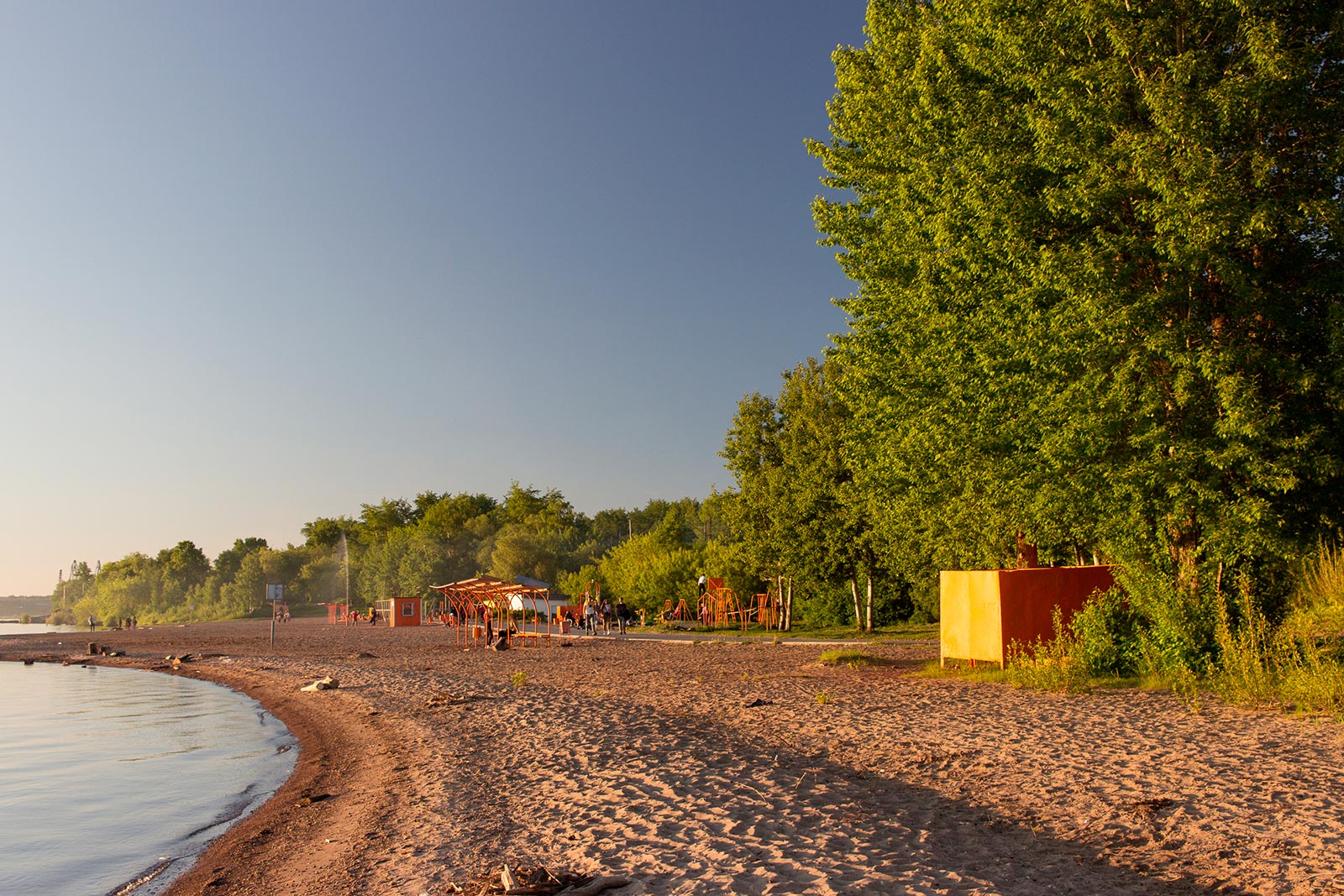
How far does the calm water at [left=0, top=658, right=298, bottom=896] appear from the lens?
927 centimetres

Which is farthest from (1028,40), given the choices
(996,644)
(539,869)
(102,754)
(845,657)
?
(102,754)

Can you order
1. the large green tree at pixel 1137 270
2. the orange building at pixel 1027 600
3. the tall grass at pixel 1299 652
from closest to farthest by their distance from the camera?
the tall grass at pixel 1299 652 < the large green tree at pixel 1137 270 < the orange building at pixel 1027 600

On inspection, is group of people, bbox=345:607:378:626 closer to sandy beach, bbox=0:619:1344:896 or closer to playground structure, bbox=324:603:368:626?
playground structure, bbox=324:603:368:626

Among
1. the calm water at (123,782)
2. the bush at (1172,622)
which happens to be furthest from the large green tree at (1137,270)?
the calm water at (123,782)

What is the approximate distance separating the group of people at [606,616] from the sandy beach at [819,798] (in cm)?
2086

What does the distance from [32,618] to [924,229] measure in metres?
191

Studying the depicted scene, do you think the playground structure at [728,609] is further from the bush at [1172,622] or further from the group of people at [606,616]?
the bush at [1172,622]

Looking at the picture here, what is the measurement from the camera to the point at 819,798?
746 centimetres

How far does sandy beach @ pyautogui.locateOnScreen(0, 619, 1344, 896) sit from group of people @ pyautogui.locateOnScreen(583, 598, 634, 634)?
821 inches

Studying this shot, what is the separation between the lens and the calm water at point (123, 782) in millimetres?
9273

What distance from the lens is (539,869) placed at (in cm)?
557

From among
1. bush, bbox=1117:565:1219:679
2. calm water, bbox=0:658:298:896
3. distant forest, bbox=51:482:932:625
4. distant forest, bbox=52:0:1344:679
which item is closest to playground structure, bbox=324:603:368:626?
distant forest, bbox=51:482:932:625

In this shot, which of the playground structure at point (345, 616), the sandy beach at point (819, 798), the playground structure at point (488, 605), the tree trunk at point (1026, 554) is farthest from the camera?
the playground structure at point (345, 616)

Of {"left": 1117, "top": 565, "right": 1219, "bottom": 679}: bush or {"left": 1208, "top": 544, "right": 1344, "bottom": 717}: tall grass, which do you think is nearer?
{"left": 1208, "top": 544, "right": 1344, "bottom": 717}: tall grass
